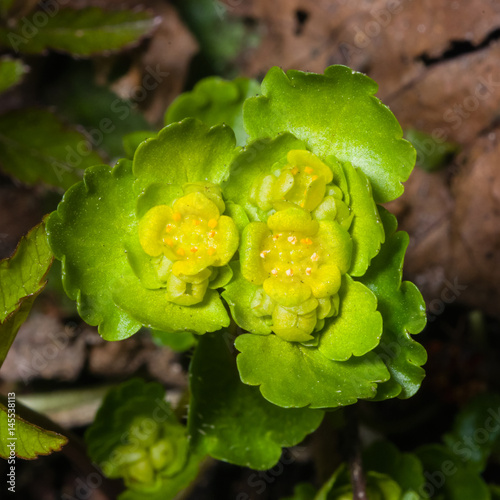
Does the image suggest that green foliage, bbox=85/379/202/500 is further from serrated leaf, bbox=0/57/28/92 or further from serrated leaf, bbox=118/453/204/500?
serrated leaf, bbox=0/57/28/92

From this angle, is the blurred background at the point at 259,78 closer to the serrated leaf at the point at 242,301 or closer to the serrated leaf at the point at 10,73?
the serrated leaf at the point at 10,73

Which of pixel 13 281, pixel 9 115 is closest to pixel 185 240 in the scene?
pixel 13 281

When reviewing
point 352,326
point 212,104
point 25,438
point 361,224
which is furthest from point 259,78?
point 25,438

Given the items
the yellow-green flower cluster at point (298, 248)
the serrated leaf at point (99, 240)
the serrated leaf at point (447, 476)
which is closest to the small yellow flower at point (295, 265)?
the yellow-green flower cluster at point (298, 248)

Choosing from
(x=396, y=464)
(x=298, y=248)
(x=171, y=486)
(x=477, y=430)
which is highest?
Answer: (x=298, y=248)

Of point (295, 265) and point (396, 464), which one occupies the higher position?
point (295, 265)

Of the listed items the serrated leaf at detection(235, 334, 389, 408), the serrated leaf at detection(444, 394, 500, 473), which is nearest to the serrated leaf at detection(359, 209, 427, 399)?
the serrated leaf at detection(235, 334, 389, 408)

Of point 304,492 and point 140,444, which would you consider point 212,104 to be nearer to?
point 140,444
